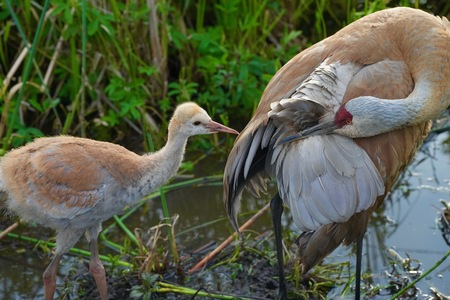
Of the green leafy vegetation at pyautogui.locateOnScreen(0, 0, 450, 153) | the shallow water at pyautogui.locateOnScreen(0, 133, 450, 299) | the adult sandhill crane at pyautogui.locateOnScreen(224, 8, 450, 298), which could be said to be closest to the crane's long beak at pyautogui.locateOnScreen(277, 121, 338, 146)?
the adult sandhill crane at pyautogui.locateOnScreen(224, 8, 450, 298)

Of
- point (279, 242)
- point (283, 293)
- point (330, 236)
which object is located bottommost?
point (283, 293)

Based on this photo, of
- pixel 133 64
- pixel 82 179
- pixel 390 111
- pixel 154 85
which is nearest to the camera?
pixel 390 111

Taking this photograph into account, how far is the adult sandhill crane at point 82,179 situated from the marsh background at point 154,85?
0.73 metres

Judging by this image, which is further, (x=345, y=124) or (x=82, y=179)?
(x=82, y=179)

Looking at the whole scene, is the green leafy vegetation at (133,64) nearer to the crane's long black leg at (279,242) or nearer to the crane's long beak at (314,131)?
the crane's long black leg at (279,242)

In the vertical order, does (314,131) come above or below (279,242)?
above

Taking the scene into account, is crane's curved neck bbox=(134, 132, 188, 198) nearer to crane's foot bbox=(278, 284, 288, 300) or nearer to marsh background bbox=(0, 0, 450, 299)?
marsh background bbox=(0, 0, 450, 299)

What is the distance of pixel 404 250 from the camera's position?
567 cm

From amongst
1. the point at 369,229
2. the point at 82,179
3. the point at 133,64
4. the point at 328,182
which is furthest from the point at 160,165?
the point at 133,64

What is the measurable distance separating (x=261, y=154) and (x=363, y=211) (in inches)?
25.3

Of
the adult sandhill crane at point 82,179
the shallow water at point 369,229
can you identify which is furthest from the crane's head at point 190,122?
the shallow water at point 369,229

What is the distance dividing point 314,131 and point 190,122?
0.72 metres

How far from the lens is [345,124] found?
14.9 feet

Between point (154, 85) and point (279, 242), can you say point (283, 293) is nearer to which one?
point (279, 242)
